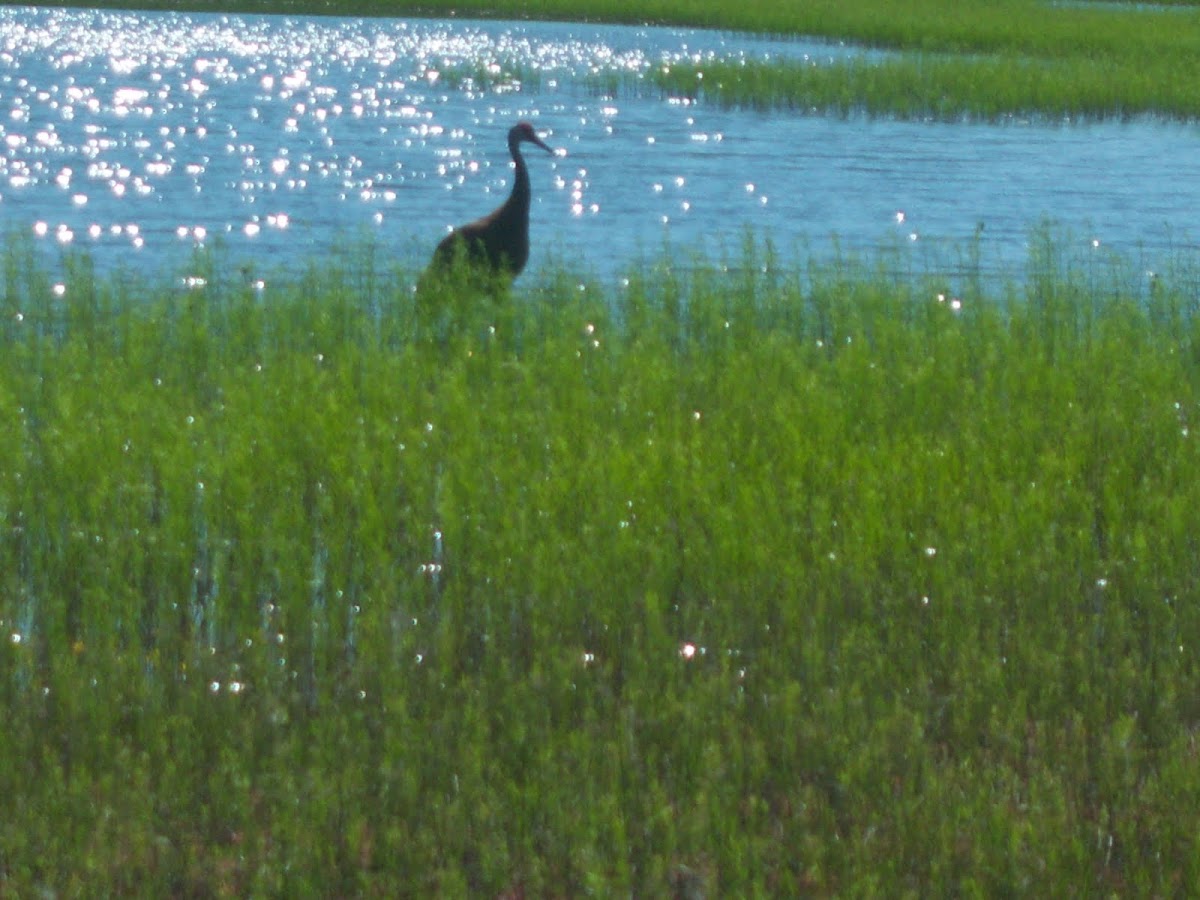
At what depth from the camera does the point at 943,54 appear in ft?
114

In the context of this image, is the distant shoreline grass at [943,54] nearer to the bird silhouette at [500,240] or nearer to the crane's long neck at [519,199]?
the crane's long neck at [519,199]

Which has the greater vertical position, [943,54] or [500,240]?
[943,54]

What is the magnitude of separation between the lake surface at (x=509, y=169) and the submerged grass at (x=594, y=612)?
4.16 metres

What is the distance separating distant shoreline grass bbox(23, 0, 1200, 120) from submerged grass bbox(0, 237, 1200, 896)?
18.8 m

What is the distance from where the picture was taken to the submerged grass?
4.46 metres

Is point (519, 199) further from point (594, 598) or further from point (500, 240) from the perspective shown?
point (594, 598)

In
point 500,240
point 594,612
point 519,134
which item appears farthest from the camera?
point 519,134

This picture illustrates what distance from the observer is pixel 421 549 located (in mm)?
6684

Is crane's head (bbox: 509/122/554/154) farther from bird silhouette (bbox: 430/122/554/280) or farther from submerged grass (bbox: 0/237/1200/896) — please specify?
submerged grass (bbox: 0/237/1200/896)

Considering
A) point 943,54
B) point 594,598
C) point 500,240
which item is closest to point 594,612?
point 594,598

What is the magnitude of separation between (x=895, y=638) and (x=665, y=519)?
47.2 inches

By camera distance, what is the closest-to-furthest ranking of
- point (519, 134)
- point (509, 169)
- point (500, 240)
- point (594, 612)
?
1. point (594, 612)
2. point (500, 240)
3. point (519, 134)
4. point (509, 169)

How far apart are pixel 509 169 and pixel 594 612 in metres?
16.9

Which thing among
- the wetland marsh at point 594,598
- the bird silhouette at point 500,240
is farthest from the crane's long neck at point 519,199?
the wetland marsh at point 594,598
